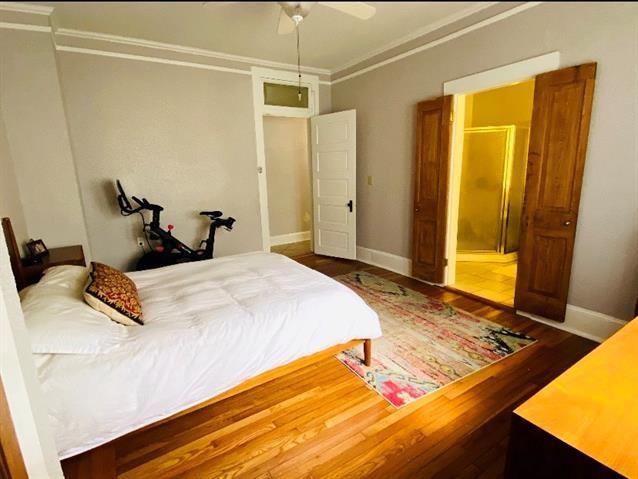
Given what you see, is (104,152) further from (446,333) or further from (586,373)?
(586,373)

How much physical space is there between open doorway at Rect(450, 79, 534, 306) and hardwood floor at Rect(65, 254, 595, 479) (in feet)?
7.92

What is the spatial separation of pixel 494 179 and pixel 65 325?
481 centimetres

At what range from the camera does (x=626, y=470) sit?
882 mm

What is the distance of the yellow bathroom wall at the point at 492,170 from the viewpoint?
14.3ft

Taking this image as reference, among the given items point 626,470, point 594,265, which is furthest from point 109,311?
point 594,265

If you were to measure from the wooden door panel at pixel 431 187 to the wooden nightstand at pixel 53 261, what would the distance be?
323cm

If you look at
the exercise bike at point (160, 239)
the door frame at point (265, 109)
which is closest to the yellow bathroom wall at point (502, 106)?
the door frame at point (265, 109)

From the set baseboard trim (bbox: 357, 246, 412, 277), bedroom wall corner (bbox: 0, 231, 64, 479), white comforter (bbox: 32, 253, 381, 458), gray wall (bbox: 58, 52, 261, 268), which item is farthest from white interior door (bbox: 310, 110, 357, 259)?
bedroom wall corner (bbox: 0, 231, 64, 479)

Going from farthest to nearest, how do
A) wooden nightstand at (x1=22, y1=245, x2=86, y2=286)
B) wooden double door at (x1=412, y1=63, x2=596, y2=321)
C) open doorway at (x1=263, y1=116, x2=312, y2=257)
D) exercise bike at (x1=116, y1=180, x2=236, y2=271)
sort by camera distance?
1. open doorway at (x1=263, y1=116, x2=312, y2=257)
2. exercise bike at (x1=116, y1=180, x2=236, y2=271)
3. wooden nightstand at (x1=22, y1=245, x2=86, y2=286)
4. wooden double door at (x1=412, y1=63, x2=596, y2=321)

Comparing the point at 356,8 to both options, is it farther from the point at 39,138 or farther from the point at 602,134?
the point at 39,138

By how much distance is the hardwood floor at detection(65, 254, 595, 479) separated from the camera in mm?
1458

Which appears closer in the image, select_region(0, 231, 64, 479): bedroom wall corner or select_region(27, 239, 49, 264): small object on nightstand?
select_region(0, 231, 64, 479): bedroom wall corner

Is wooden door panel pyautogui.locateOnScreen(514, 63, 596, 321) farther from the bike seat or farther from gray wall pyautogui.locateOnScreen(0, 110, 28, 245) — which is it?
gray wall pyautogui.locateOnScreen(0, 110, 28, 245)

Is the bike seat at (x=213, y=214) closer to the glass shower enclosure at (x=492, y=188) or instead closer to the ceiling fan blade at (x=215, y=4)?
the glass shower enclosure at (x=492, y=188)
